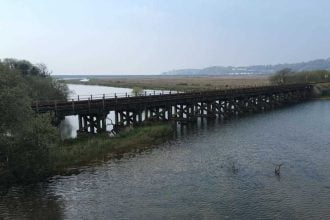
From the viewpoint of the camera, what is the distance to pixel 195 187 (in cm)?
2934

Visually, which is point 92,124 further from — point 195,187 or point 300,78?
point 300,78

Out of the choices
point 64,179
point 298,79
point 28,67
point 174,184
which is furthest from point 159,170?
point 298,79

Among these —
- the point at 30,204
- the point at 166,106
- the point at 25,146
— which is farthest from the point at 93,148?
the point at 166,106

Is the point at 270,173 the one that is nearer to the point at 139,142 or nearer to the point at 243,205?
the point at 243,205

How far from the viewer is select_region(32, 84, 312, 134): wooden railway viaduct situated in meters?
45.4

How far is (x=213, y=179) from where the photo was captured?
31203 millimetres

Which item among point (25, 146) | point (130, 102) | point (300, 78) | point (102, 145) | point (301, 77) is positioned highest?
point (301, 77)

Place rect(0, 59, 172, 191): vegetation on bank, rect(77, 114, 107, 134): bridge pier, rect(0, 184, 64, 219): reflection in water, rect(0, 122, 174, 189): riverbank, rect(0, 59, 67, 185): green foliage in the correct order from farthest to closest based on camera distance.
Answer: rect(77, 114, 107, 134): bridge pier, rect(0, 122, 174, 189): riverbank, rect(0, 59, 172, 191): vegetation on bank, rect(0, 59, 67, 185): green foliage, rect(0, 184, 64, 219): reflection in water

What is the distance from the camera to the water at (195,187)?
24.8 m

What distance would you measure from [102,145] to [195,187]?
45.2 ft

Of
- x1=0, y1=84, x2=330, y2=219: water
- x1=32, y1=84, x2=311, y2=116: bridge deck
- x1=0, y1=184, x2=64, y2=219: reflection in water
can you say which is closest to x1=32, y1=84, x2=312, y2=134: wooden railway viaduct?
x1=32, y1=84, x2=311, y2=116: bridge deck

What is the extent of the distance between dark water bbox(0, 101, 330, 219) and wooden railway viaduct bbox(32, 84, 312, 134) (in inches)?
345

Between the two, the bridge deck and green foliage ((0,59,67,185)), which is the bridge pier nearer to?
the bridge deck

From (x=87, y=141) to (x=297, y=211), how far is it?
22.9 m
